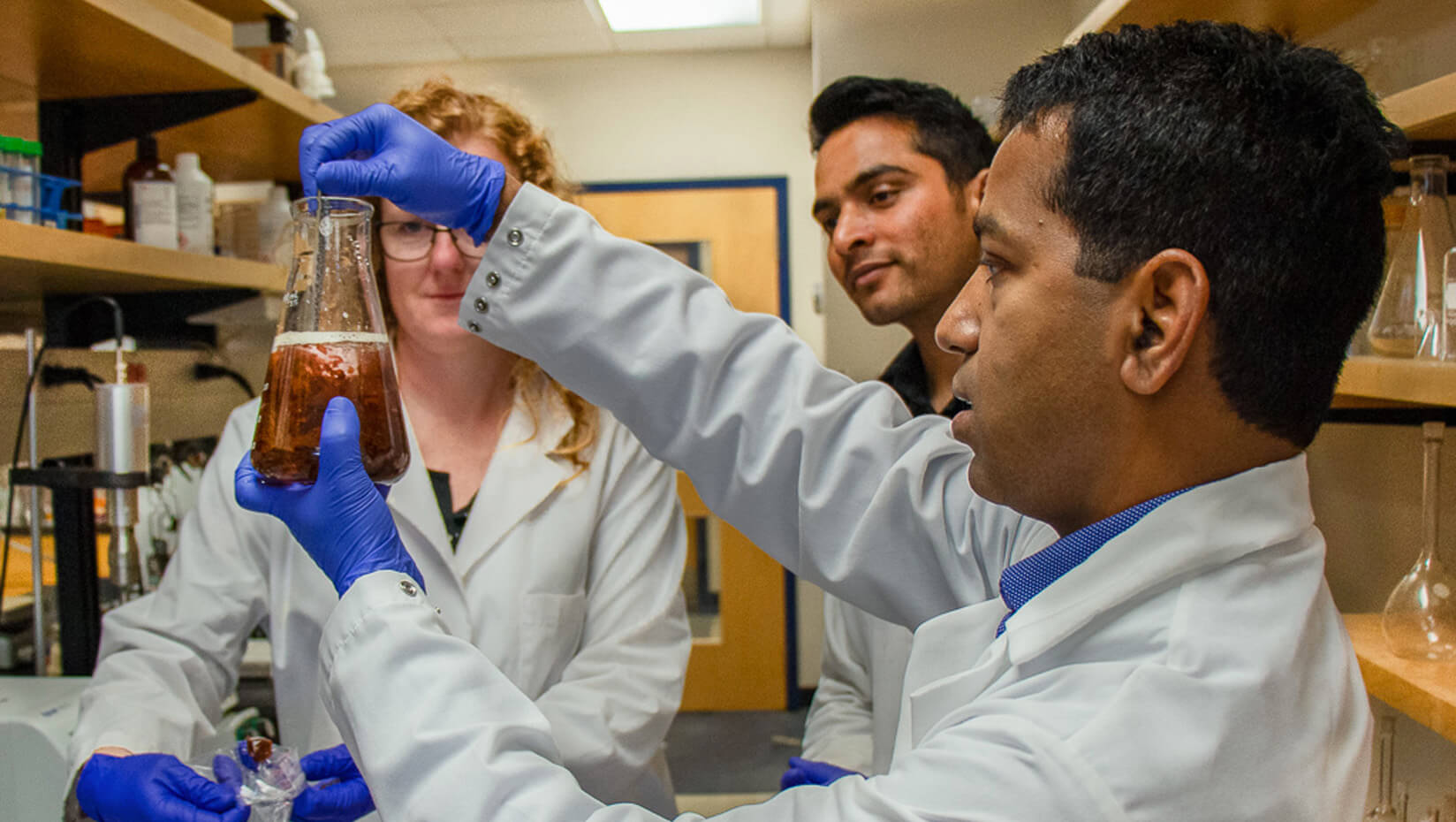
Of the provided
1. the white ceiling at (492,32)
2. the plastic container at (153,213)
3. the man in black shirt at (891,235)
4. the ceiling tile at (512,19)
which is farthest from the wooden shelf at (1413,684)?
the ceiling tile at (512,19)

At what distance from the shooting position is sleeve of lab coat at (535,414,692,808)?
46.3 inches

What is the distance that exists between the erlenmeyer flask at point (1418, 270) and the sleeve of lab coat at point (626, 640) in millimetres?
940

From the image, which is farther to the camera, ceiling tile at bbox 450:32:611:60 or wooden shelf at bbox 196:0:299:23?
ceiling tile at bbox 450:32:611:60

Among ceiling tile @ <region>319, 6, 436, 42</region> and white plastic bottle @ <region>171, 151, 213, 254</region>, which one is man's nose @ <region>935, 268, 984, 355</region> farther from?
ceiling tile @ <region>319, 6, 436, 42</region>

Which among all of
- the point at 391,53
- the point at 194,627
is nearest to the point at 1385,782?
the point at 194,627

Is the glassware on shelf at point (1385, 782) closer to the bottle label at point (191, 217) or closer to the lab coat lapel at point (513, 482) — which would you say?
the lab coat lapel at point (513, 482)

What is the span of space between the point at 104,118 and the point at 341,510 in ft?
4.27

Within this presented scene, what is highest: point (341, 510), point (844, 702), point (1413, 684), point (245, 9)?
point (245, 9)

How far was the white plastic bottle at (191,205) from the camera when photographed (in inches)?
66.9

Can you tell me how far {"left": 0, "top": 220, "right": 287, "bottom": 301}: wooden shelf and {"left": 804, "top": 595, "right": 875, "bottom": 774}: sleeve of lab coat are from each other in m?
1.26

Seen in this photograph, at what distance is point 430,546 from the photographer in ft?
3.96

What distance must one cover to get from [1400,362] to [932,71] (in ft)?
5.59

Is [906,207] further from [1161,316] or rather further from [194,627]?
[194,627]

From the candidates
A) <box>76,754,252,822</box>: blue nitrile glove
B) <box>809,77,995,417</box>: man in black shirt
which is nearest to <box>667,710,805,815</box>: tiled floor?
<box>809,77,995,417</box>: man in black shirt
